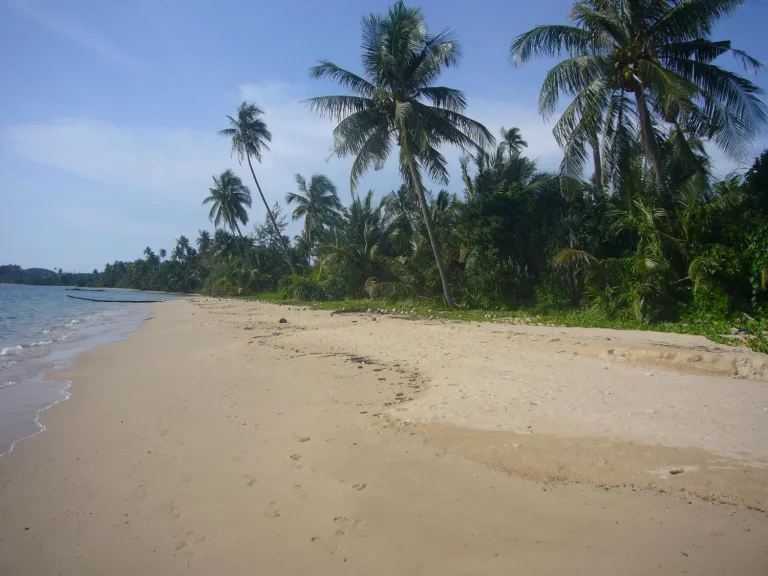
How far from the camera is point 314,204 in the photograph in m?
37.6

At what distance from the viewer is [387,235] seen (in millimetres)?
23531

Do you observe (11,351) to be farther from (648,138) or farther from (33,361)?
(648,138)

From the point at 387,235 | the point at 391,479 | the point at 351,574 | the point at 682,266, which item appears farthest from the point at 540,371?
the point at 387,235

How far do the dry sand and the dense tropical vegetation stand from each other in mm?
4861

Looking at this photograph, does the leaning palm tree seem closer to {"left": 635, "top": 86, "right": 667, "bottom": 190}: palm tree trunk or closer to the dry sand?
{"left": 635, "top": 86, "right": 667, "bottom": 190}: palm tree trunk

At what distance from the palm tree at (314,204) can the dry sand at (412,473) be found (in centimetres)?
3066

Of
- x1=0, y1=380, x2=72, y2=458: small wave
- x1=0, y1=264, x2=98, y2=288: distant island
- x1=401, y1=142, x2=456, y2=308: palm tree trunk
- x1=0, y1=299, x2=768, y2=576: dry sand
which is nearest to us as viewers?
x1=0, y1=299, x2=768, y2=576: dry sand

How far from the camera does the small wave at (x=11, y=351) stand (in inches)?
453

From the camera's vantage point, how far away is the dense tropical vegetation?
11422mm

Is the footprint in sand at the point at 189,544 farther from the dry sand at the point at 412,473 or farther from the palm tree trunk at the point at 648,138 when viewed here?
the palm tree trunk at the point at 648,138

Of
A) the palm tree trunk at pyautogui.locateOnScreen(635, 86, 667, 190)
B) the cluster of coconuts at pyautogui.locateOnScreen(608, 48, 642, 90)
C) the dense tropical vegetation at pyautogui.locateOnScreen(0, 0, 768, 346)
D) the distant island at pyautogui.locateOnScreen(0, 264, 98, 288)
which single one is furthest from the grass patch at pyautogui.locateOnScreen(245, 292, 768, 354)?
the distant island at pyautogui.locateOnScreen(0, 264, 98, 288)

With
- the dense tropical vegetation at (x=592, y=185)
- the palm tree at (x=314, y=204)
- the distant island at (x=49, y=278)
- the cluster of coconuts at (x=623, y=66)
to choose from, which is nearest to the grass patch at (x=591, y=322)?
the dense tropical vegetation at (x=592, y=185)

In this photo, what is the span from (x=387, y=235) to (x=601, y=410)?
19.0 metres

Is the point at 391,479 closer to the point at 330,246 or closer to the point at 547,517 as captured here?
the point at 547,517
